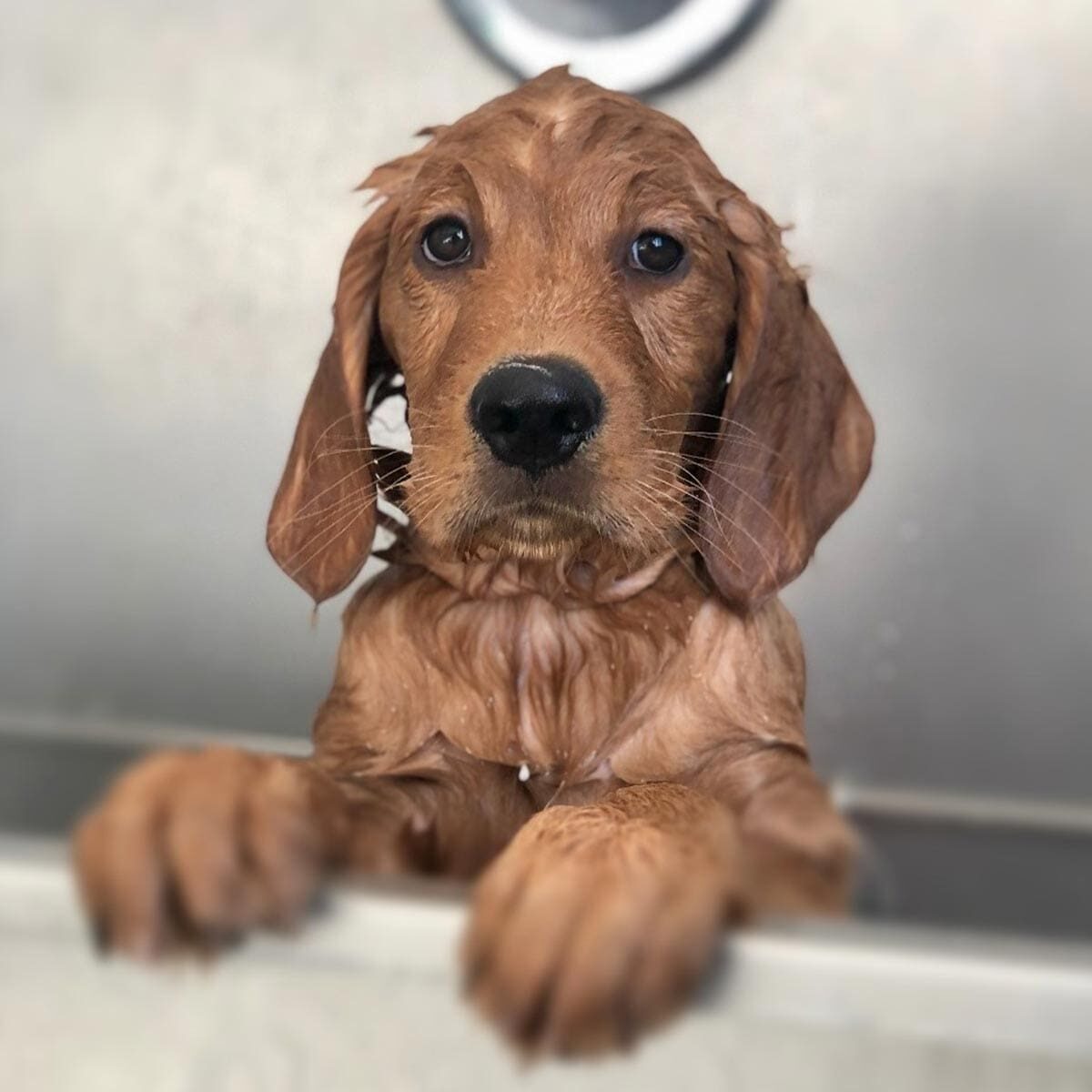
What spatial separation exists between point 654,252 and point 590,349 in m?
0.15

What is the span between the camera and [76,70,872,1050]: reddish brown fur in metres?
0.79

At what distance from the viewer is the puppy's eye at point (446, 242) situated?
0.92 meters

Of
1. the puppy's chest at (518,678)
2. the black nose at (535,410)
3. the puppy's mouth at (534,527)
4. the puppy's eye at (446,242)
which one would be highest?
the puppy's eye at (446,242)

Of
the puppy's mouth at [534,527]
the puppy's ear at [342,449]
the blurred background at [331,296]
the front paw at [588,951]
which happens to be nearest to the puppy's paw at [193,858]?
the front paw at [588,951]

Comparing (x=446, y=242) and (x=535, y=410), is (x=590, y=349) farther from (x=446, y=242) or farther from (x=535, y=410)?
(x=446, y=242)

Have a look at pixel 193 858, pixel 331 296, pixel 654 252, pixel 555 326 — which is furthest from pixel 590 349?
pixel 331 296

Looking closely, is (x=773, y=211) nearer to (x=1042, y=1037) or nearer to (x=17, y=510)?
(x=17, y=510)

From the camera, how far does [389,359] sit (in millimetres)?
1008

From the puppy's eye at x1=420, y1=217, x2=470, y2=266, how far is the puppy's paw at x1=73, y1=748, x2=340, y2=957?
452 mm

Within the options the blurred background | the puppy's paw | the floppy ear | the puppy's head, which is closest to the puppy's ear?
the puppy's head

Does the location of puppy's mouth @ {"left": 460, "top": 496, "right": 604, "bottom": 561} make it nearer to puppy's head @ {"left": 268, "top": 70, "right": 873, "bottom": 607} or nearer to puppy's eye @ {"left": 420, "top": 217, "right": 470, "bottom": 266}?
puppy's head @ {"left": 268, "top": 70, "right": 873, "bottom": 607}

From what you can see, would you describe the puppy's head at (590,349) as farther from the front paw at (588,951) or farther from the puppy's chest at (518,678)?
the front paw at (588,951)

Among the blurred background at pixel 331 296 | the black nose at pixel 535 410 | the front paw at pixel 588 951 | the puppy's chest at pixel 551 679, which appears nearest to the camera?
the front paw at pixel 588 951

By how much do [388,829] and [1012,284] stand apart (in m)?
0.97
